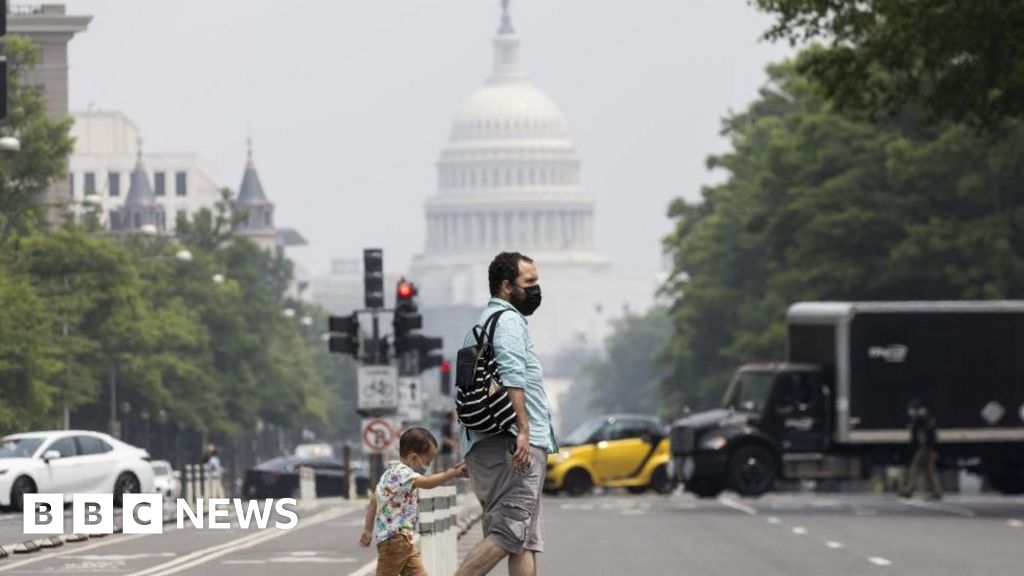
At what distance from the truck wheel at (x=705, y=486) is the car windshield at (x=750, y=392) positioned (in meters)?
1.25

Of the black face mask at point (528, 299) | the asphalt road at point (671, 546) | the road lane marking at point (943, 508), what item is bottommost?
the road lane marking at point (943, 508)

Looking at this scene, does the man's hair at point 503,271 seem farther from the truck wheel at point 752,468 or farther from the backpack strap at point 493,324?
the truck wheel at point 752,468

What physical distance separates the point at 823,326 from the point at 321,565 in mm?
25335

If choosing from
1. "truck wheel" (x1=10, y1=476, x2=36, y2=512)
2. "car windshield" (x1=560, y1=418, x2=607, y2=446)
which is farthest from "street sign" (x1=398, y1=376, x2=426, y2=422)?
"truck wheel" (x1=10, y1=476, x2=36, y2=512)

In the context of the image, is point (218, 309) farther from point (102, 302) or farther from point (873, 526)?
point (873, 526)

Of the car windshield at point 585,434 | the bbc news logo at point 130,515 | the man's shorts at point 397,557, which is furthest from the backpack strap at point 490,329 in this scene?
the car windshield at point 585,434

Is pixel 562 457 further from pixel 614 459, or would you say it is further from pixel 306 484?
pixel 306 484

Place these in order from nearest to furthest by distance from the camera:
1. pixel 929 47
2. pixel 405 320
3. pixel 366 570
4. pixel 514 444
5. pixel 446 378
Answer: pixel 514 444 < pixel 366 570 < pixel 929 47 < pixel 405 320 < pixel 446 378

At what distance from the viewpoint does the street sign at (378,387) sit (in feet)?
174

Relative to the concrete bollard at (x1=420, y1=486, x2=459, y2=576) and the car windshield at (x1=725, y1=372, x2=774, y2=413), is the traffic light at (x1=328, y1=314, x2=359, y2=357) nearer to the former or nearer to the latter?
the car windshield at (x1=725, y1=372, x2=774, y2=413)

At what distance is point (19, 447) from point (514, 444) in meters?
34.3

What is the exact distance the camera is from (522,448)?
1819 centimetres

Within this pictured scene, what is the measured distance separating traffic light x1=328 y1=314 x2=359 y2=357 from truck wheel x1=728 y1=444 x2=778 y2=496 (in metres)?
6.79

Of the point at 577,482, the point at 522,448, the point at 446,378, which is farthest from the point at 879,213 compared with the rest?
the point at 522,448
